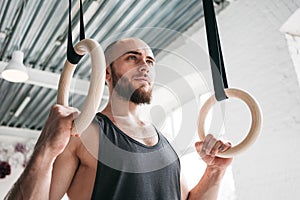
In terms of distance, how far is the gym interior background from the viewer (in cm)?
204

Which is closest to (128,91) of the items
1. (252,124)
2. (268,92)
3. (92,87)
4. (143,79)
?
(143,79)

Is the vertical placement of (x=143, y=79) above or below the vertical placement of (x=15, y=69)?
above

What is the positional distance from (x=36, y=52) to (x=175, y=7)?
1.35 metres

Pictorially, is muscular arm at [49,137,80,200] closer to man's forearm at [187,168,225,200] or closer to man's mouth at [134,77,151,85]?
man's mouth at [134,77,151,85]

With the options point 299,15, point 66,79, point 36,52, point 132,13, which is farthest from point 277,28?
point 36,52

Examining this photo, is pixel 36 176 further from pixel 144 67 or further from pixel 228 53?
pixel 228 53

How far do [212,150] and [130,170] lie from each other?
0.27 m

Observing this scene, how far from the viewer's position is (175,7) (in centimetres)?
289

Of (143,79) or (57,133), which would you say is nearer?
(57,133)

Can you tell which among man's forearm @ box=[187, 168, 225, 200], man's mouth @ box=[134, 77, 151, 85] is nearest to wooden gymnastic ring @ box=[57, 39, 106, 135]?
man's mouth @ box=[134, 77, 151, 85]

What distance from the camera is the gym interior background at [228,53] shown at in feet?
6.69

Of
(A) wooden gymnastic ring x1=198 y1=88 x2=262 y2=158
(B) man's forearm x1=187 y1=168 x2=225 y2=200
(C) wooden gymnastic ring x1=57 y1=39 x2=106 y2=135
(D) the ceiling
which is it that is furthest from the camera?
(D) the ceiling

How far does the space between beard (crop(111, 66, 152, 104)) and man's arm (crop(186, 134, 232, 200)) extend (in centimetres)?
25

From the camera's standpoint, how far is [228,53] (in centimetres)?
263
